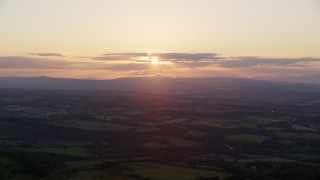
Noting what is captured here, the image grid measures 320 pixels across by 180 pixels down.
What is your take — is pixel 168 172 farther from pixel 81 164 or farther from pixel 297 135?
pixel 297 135

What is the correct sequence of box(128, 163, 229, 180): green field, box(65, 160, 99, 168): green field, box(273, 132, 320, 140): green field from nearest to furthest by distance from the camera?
box(128, 163, 229, 180): green field → box(65, 160, 99, 168): green field → box(273, 132, 320, 140): green field

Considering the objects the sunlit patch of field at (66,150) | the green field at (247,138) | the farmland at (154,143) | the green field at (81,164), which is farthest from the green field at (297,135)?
the green field at (81,164)

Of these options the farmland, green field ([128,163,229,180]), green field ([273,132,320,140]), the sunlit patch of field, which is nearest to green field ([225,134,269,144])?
the farmland

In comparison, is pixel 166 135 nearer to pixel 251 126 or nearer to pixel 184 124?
pixel 184 124

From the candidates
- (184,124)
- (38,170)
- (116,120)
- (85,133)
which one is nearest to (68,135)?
(85,133)

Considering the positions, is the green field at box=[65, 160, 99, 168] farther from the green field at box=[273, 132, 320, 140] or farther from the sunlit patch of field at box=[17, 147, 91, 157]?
the green field at box=[273, 132, 320, 140]

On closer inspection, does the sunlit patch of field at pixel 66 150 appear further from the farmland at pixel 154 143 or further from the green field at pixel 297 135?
the green field at pixel 297 135
